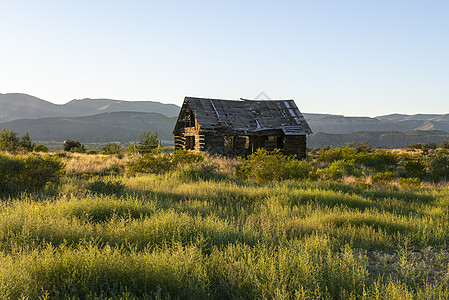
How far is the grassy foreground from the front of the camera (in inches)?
112

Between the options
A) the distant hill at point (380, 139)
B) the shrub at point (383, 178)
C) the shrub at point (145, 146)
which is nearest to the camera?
the shrub at point (383, 178)

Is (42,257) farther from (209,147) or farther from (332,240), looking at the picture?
(209,147)

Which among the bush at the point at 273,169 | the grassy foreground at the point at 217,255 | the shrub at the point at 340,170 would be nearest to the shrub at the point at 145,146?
the bush at the point at 273,169

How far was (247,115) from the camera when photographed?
2352cm

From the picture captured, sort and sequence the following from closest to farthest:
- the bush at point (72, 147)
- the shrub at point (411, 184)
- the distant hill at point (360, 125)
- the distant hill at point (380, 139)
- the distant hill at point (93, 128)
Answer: the shrub at point (411, 184)
the bush at point (72, 147)
the distant hill at point (380, 139)
the distant hill at point (93, 128)
the distant hill at point (360, 125)

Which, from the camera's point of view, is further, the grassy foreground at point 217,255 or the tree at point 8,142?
the tree at point 8,142

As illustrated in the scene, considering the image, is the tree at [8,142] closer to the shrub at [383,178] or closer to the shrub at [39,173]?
the shrub at [39,173]

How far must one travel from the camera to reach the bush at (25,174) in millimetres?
7992

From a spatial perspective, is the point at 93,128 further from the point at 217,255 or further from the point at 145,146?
the point at 217,255

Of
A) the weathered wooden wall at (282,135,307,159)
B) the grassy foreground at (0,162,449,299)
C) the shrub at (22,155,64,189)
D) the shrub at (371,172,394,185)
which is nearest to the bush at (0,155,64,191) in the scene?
the shrub at (22,155,64,189)

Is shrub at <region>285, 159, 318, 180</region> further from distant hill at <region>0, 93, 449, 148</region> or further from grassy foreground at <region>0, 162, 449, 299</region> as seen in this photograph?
distant hill at <region>0, 93, 449, 148</region>

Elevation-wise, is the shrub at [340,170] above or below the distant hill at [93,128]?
below

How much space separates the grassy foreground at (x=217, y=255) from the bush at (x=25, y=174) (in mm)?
3611

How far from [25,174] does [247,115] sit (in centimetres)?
1717
